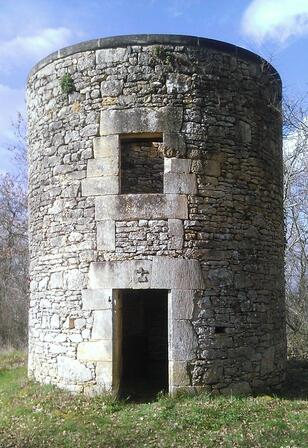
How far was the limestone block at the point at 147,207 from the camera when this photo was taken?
8359 mm

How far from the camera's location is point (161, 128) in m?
8.48

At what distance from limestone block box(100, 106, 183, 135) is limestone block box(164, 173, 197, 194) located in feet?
2.42

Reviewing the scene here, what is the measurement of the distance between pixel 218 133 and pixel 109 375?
165 inches

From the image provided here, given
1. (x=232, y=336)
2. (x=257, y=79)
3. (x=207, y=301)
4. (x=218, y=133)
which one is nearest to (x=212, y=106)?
(x=218, y=133)

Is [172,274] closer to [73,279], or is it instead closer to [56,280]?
[73,279]

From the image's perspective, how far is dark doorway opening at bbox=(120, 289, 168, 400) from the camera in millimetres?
11555

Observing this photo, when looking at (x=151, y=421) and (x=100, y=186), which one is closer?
(x=151, y=421)

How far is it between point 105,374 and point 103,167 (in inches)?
127

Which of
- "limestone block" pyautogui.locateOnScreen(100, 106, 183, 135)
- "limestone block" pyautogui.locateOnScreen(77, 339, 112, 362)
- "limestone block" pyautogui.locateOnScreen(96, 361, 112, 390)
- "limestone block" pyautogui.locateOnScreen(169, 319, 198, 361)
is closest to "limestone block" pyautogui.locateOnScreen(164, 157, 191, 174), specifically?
"limestone block" pyautogui.locateOnScreen(100, 106, 183, 135)

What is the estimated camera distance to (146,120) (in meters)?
8.51

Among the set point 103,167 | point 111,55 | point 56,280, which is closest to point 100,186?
point 103,167

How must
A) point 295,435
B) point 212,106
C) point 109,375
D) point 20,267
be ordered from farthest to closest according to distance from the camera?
1. point 20,267
2. point 212,106
3. point 109,375
4. point 295,435

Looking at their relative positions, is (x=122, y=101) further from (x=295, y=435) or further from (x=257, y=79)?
(x=295, y=435)

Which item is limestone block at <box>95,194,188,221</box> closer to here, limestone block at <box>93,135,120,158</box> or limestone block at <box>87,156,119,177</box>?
limestone block at <box>87,156,119,177</box>
